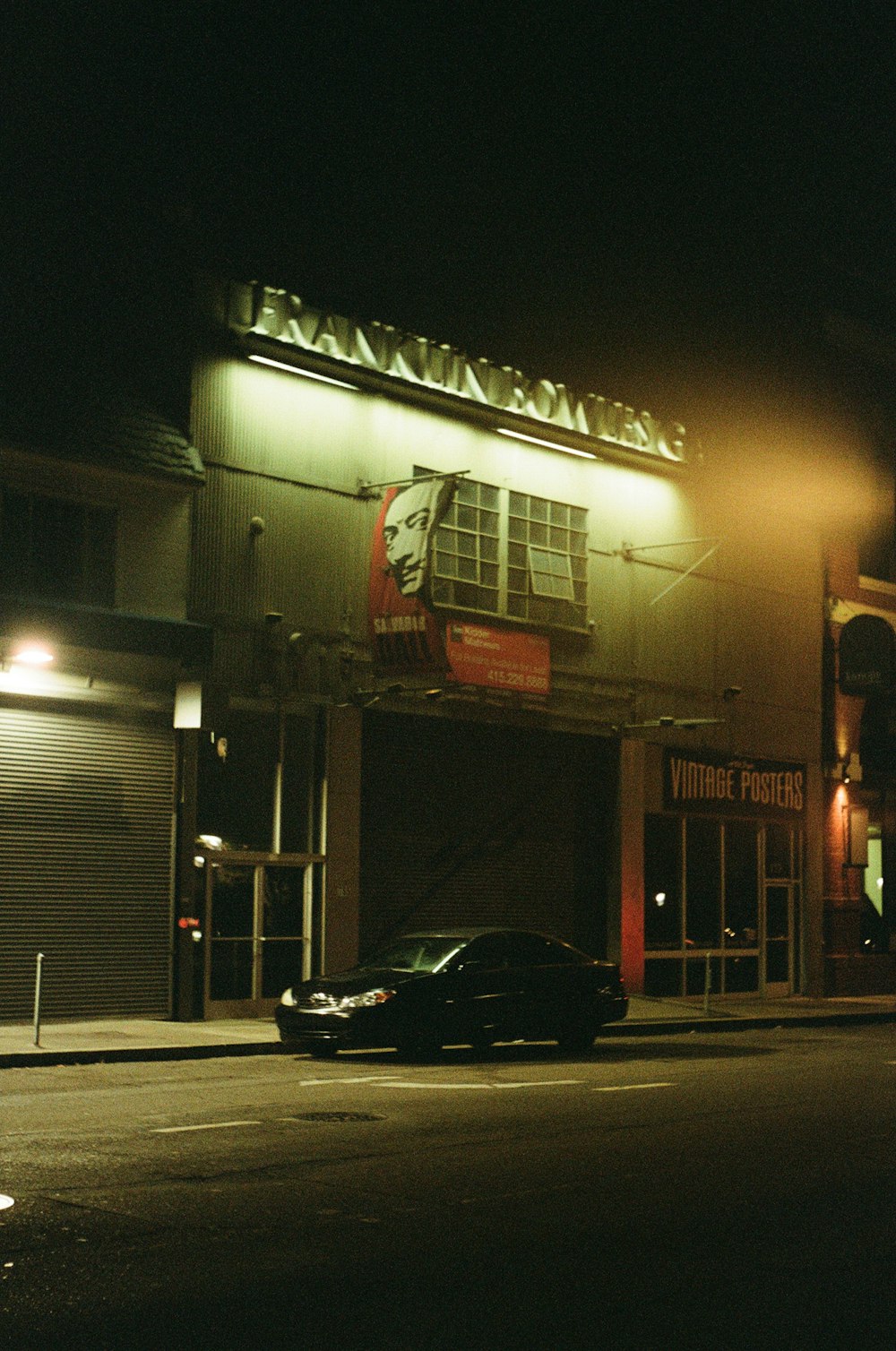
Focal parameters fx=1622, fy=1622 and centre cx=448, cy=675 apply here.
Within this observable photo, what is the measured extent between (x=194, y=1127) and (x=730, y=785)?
19960 millimetres

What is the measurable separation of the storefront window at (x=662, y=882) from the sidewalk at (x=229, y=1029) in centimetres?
119

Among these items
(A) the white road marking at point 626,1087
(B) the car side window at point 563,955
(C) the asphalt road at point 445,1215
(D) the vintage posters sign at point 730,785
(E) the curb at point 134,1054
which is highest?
(D) the vintage posters sign at point 730,785

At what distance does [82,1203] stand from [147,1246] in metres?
1.23

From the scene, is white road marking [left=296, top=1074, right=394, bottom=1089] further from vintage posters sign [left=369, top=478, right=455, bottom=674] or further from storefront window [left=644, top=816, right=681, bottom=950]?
storefront window [left=644, top=816, right=681, bottom=950]

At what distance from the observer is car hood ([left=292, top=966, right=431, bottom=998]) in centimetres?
1797

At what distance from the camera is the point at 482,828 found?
26.6 meters

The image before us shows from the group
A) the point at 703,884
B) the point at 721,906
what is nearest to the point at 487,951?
the point at 703,884

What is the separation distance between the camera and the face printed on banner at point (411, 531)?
23.5m

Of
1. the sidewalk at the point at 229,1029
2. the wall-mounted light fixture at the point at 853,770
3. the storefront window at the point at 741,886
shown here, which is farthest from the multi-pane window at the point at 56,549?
the wall-mounted light fixture at the point at 853,770

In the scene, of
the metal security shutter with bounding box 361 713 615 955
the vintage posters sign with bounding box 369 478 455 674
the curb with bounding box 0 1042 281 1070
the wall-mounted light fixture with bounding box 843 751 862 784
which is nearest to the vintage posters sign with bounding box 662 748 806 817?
the wall-mounted light fixture with bounding box 843 751 862 784

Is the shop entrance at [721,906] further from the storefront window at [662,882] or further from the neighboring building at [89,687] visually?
the neighboring building at [89,687]

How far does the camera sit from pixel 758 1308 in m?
6.79

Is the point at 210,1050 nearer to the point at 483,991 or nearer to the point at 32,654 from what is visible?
the point at 483,991

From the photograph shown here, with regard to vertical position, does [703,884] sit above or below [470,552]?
below
